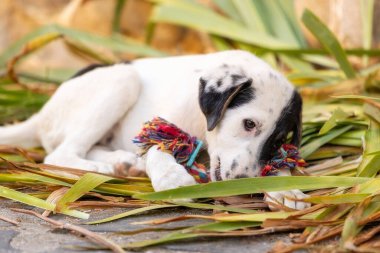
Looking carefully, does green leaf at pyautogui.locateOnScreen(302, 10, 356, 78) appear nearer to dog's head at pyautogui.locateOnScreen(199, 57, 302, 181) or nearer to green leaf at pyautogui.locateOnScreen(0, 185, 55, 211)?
dog's head at pyautogui.locateOnScreen(199, 57, 302, 181)

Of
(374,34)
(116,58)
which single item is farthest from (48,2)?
(374,34)

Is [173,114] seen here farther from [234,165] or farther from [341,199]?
[341,199]

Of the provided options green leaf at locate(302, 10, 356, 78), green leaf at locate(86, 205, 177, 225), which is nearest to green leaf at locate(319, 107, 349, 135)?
green leaf at locate(302, 10, 356, 78)

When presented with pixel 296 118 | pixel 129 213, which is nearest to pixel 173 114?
pixel 296 118

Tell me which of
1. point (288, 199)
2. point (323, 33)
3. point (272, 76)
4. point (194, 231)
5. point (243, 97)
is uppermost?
point (323, 33)

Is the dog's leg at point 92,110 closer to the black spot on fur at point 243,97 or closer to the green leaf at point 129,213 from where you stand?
the black spot on fur at point 243,97

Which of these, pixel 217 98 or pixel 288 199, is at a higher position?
pixel 217 98

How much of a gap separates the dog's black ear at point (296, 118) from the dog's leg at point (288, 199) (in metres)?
0.62

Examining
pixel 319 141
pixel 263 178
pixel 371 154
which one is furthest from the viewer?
pixel 319 141

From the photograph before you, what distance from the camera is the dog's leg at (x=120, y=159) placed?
153 inches

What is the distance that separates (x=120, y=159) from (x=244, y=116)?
0.87 m

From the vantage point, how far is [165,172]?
3395 mm

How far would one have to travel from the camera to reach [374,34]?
6.86 metres

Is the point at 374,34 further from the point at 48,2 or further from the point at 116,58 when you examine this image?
the point at 48,2
